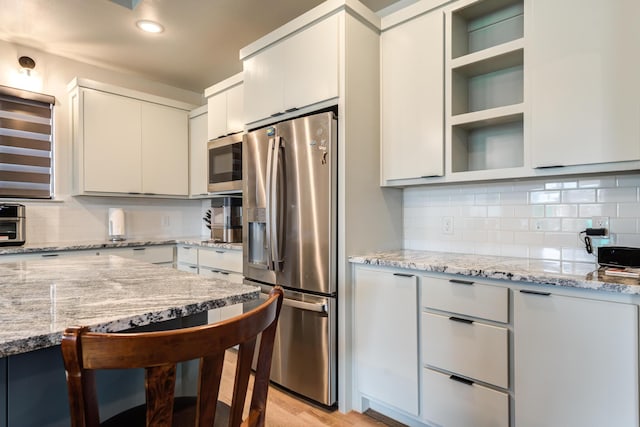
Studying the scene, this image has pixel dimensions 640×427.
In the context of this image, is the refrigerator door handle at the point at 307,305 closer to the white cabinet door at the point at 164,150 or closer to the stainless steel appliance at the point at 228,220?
the stainless steel appliance at the point at 228,220

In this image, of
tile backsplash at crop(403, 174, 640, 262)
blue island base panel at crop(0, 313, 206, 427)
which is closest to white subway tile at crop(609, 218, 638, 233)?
tile backsplash at crop(403, 174, 640, 262)

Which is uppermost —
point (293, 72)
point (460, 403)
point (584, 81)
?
point (293, 72)

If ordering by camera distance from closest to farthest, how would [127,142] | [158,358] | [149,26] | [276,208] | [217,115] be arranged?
1. [158,358]
2. [276,208]
3. [149,26]
4. [217,115]
5. [127,142]

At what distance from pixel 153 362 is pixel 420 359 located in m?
1.61

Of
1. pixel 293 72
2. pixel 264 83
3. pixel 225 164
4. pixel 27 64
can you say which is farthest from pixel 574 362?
pixel 27 64

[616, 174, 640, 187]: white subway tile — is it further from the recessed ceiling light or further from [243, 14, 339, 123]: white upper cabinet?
the recessed ceiling light

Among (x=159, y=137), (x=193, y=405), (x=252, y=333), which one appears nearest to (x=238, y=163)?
(x=159, y=137)

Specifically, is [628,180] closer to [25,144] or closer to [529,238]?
[529,238]

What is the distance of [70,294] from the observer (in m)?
1.10

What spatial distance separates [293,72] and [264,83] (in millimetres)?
310

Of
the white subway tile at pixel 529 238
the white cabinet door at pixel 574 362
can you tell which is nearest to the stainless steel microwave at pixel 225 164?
the white subway tile at pixel 529 238

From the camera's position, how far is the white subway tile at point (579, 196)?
191cm

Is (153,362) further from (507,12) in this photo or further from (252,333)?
(507,12)

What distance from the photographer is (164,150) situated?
3885 millimetres
